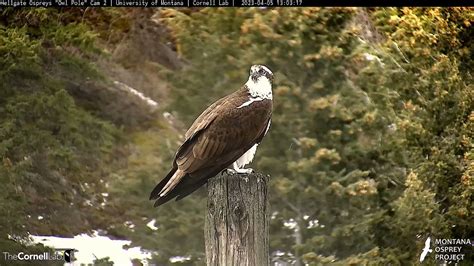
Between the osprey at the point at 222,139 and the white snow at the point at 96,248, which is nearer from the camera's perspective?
the osprey at the point at 222,139

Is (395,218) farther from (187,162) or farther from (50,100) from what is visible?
(187,162)

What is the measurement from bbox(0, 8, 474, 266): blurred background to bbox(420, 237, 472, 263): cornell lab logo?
10 cm

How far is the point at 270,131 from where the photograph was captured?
8914 mm

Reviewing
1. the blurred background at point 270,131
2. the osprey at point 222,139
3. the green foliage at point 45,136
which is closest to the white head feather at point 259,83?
the osprey at point 222,139

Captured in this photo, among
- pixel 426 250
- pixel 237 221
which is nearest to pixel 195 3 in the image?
pixel 426 250

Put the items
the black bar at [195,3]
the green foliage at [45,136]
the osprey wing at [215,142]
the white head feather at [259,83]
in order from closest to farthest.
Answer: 1. the osprey wing at [215,142]
2. the white head feather at [259,83]
3. the black bar at [195,3]
4. the green foliage at [45,136]

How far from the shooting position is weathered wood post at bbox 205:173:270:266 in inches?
103

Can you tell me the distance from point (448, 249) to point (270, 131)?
216 cm

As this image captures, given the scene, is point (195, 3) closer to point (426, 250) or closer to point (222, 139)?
point (426, 250)

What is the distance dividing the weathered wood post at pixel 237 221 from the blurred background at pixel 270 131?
5324mm

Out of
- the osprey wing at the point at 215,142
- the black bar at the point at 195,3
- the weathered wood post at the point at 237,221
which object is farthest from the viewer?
the black bar at the point at 195,3

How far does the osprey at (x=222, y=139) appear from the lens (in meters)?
3.87

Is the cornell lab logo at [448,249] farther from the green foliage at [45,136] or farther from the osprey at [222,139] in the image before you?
the osprey at [222,139]

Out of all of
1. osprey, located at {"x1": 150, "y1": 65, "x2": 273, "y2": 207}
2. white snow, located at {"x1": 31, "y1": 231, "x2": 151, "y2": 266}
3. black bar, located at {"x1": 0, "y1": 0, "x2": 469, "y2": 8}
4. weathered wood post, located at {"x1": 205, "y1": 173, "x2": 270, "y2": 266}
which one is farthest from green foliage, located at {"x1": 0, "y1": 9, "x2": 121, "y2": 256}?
weathered wood post, located at {"x1": 205, "y1": 173, "x2": 270, "y2": 266}
